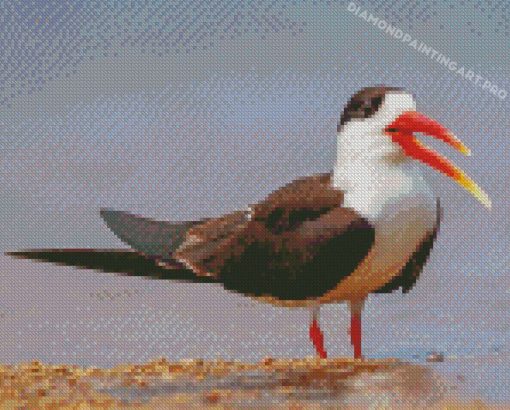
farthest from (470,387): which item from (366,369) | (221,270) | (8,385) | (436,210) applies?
(8,385)

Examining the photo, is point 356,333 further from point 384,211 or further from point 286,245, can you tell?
point 384,211

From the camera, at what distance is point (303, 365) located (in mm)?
7480

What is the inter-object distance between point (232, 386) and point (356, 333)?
2.94 ft

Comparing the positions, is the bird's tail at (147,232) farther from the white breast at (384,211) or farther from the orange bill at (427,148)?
the orange bill at (427,148)

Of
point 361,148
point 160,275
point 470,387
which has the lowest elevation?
point 470,387

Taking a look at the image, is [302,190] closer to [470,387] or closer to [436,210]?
[436,210]

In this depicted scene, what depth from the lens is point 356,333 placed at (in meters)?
7.48

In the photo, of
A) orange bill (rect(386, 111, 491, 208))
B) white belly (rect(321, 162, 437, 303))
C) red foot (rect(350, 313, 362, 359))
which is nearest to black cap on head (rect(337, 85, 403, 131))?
orange bill (rect(386, 111, 491, 208))

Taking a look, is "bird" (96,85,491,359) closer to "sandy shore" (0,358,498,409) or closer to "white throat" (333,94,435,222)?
"white throat" (333,94,435,222)

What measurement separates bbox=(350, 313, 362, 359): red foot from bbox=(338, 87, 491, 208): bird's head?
920 mm

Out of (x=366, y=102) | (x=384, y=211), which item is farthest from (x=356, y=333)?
(x=366, y=102)

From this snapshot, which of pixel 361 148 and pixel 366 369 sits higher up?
pixel 361 148

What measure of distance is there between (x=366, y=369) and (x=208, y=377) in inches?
34.4

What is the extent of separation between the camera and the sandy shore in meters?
6.61
